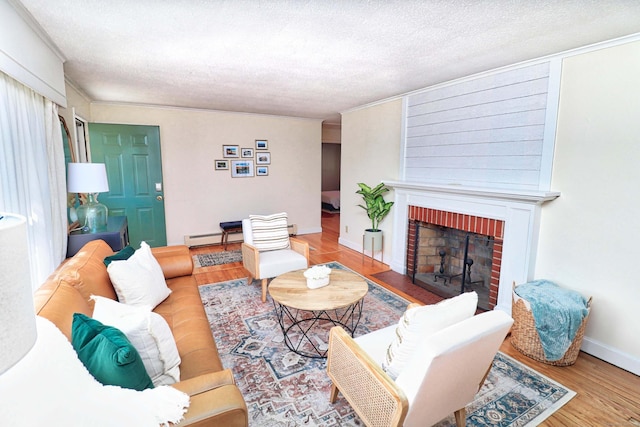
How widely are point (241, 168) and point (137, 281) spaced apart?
151 inches

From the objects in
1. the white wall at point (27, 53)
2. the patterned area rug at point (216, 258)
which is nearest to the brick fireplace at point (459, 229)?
the patterned area rug at point (216, 258)

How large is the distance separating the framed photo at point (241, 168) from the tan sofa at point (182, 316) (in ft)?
9.69

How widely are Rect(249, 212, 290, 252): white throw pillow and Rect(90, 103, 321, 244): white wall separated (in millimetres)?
2047

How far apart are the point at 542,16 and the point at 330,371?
98.9 inches

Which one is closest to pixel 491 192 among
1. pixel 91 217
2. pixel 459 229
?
pixel 459 229

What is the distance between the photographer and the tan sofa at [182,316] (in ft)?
3.83

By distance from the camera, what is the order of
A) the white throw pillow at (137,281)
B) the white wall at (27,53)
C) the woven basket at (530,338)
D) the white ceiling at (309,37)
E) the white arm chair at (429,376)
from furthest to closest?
the woven basket at (530,338), the white throw pillow at (137,281), the white ceiling at (309,37), the white wall at (27,53), the white arm chair at (429,376)

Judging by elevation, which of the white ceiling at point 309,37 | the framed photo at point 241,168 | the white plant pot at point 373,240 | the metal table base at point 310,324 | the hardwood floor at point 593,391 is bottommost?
the hardwood floor at point 593,391

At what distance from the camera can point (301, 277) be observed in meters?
2.88

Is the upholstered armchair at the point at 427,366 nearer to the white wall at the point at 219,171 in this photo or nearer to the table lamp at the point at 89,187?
the table lamp at the point at 89,187

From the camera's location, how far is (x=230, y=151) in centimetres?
554

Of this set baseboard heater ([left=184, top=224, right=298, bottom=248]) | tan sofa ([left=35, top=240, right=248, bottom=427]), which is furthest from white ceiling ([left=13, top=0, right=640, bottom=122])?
Result: baseboard heater ([left=184, top=224, right=298, bottom=248])

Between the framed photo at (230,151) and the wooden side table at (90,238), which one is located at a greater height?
the framed photo at (230,151)

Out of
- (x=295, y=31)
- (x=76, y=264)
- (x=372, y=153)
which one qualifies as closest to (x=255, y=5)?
(x=295, y=31)
